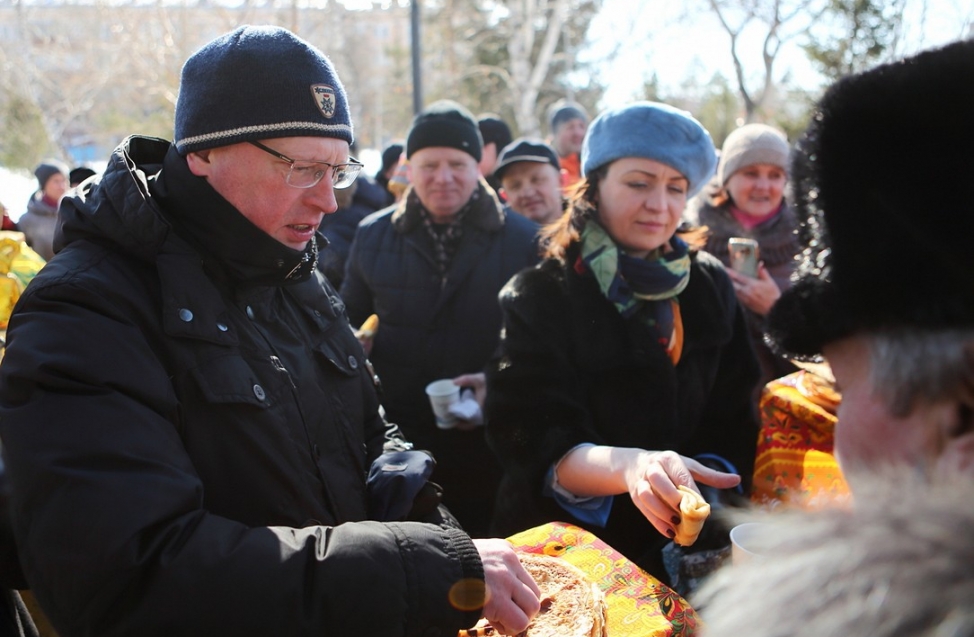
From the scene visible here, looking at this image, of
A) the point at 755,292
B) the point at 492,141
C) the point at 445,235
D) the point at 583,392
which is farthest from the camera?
the point at 492,141

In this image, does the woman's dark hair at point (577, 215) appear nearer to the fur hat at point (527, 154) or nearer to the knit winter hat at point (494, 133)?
the fur hat at point (527, 154)

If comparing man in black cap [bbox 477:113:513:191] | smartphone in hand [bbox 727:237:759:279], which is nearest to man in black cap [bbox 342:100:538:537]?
smartphone in hand [bbox 727:237:759:279]

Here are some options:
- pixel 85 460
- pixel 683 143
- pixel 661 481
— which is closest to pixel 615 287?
pixel 683 143

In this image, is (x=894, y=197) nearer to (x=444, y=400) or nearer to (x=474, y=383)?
(x=444, y=400)

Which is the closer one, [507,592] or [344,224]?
[507,592]

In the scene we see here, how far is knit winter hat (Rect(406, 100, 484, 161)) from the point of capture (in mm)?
3928

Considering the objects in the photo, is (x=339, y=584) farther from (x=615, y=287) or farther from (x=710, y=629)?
(x=615, y=287)

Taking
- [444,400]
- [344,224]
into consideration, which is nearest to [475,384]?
[444,400]

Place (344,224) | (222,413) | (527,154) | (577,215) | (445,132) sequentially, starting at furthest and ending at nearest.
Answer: (344,224) < (527,154) < (445,132) < (577,215) < (222,413)

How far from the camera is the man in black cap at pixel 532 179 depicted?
16.1 ft

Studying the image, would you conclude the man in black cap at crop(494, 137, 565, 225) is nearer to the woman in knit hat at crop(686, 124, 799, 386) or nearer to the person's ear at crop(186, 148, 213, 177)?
the woman in knit hat at crop(686, 124, 799, 386)

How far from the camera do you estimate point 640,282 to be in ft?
7.71

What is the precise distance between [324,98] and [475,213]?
6.58ft

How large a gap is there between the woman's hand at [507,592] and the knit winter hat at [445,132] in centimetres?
282
